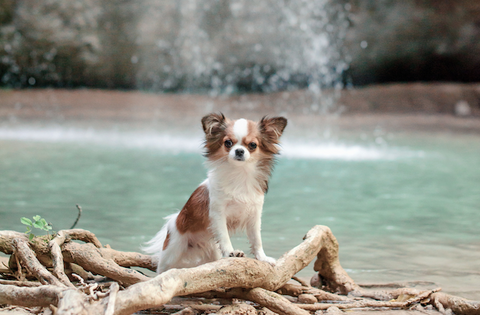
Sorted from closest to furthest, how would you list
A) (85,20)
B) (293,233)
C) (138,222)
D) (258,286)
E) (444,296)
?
1. (258,286)
2. (444,296)
3. (293,233)
4. (138,222)
5. (85,20)

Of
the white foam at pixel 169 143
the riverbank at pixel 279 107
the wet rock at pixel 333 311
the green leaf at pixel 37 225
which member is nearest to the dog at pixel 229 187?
the wet rock at pixel 333 311

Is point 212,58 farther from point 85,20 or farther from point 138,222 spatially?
point 138,222

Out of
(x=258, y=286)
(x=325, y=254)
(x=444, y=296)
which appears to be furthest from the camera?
(x=325, y=254)

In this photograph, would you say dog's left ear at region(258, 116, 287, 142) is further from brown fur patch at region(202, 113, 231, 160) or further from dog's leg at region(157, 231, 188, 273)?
dog's leg at region(157, 231, 188, 273)

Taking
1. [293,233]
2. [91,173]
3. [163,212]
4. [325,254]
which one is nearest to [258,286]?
[325,254]

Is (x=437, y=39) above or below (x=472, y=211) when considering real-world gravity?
above

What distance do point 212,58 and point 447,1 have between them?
755 cm

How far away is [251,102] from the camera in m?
14.9

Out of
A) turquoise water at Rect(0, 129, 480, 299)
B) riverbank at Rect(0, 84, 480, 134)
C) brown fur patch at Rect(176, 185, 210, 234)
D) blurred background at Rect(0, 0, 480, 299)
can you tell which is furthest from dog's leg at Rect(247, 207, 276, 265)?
riverbank at Rect(0, 84, 480, 134)

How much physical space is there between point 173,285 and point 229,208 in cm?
65

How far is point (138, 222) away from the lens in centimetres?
473

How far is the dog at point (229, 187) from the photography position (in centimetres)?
243

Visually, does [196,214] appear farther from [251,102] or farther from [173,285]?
[251,102]

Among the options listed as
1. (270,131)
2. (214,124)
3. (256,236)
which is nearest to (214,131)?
(214,124)
